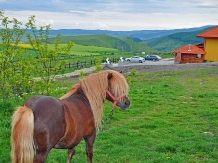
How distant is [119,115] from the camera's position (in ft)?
36.9

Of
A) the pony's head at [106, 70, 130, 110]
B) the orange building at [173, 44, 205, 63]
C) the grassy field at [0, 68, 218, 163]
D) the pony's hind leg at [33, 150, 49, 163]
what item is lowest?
the grassy field at [0, 68, 218, 163]

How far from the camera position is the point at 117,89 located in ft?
18.4

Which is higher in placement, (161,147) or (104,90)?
(104,90)

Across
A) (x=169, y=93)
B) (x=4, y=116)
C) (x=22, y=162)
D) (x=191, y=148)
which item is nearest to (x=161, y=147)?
(x=191, y=148)

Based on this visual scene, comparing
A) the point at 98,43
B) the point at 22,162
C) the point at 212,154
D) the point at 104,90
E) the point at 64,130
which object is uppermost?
the point at 98,43

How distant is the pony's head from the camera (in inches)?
219

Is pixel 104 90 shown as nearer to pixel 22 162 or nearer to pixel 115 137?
pixel 22 162

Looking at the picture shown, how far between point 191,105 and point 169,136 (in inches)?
200

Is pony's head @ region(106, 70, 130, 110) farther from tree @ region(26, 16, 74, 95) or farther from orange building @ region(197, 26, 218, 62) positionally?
orange building @ region(197, 26, 218, 62)

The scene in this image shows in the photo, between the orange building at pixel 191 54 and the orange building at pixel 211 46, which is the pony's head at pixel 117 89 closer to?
the orange building at pixel 191 54

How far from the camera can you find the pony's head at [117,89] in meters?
5.55

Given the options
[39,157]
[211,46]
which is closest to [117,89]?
[39,157]

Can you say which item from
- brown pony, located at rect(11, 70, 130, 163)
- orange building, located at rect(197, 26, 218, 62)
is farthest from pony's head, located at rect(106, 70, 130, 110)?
orange building, located at rect(197, 26, 218, 62)

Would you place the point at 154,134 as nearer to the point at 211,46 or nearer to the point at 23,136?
the point at 23,136
